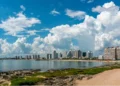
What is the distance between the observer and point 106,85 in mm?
31484

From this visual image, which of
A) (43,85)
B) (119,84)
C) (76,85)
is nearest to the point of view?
(119,84)

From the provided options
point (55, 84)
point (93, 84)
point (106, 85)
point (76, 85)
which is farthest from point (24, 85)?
point (106, 85)

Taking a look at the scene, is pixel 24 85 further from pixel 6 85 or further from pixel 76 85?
pixel 76 85

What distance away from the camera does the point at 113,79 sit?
32750 millimetres

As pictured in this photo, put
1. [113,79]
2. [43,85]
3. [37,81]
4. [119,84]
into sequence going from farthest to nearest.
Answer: [37,81] < [43,85] < [113,79] < [119,84]

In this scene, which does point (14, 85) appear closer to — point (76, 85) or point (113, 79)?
point (76, 85)

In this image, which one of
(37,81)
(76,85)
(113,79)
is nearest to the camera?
Answer: (113,79)

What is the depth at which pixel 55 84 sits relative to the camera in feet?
134

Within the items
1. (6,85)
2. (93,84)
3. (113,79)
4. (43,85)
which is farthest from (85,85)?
(6,85)

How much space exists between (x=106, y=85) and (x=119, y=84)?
75.9 inches

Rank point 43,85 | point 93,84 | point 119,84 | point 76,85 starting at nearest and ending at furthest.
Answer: point 119,84 → point 93,84 → point 76,85 → point 43,85

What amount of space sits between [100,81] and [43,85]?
11.3m

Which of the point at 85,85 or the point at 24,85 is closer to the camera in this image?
the point at 85,85

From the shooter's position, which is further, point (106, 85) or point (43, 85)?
point (43, 85)
